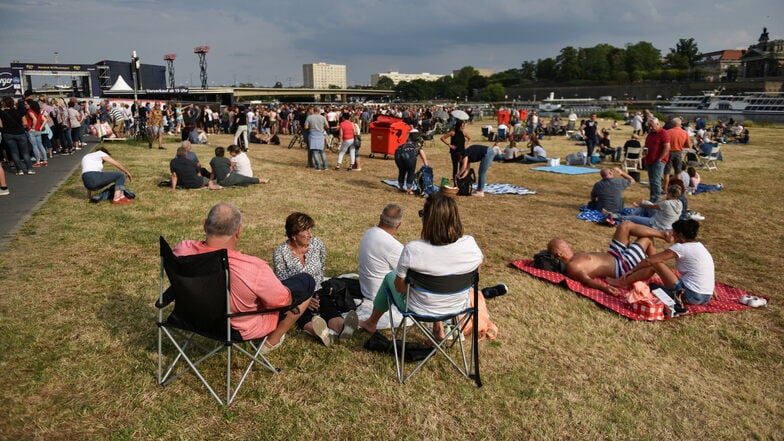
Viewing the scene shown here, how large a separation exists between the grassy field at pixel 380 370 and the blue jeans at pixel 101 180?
1.59 metres

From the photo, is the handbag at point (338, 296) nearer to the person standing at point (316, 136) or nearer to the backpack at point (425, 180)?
the backpack at point (425, 180)

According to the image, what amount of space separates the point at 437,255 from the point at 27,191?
32.8ft

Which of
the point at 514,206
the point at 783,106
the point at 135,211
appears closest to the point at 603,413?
the point at 514,206

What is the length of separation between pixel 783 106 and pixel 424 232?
2720 inches

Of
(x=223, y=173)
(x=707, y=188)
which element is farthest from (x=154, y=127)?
(x=707, y=188)

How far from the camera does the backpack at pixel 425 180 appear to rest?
1085 cm

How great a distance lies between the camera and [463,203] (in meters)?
10.3

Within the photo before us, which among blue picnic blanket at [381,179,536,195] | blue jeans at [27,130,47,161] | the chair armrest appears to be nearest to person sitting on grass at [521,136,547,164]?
blue picnic blanket at [381,179,536,195]

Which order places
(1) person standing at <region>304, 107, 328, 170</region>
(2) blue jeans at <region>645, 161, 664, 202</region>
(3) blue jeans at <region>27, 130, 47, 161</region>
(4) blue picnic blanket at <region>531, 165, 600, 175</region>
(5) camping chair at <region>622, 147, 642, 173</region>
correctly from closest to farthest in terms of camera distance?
1. (2) blue jeans at <region>645, 161, 664, 202</region>
2. (3) blue jeans at <region>27, 130, 47, 161</region>
3. (1) person standing at <region>304, 107, 328, 170</region>
4. (4) blue picnic blanket at <region>531, 165, 600, 175</region>
5. (5) camping chair at <region>622, 147, 642, 173</region>

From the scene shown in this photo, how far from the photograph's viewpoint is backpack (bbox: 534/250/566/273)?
6051mm

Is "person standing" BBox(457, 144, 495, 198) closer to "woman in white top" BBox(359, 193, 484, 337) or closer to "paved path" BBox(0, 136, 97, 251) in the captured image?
"woman in white top" BBox(359, 193, 484, 337)

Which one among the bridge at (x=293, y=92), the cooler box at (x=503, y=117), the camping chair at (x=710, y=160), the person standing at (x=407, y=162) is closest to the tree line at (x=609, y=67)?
the bridge at (x=293, y=92)

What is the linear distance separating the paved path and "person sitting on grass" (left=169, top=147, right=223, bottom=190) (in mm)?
2333

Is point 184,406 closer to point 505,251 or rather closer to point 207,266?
point 207,266
